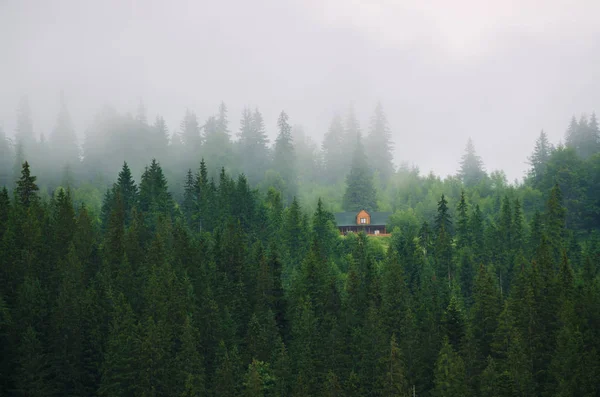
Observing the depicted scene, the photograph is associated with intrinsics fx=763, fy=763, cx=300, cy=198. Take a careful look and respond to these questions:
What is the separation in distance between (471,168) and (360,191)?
34.6 m

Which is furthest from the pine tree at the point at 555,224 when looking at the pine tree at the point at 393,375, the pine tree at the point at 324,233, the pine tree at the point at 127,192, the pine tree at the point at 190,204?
the pine tree at the point at 127,192

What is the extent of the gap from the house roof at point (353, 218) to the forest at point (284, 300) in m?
5.43

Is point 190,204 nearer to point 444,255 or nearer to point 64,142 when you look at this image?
point 444,255

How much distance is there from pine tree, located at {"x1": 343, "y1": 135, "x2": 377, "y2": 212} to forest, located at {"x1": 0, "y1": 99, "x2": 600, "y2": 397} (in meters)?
15.1

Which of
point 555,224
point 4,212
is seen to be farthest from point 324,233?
point 4,212

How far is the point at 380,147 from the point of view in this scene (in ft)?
618

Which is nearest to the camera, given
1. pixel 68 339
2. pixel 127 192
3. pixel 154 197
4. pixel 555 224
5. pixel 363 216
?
pixel 68 339

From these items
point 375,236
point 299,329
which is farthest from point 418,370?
point 375,236

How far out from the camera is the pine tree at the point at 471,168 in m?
172

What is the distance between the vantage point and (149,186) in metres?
119

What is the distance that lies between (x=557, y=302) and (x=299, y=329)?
2910 cm

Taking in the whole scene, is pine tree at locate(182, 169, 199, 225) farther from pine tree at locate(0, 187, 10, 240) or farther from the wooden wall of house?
pine tree at locate(0, 187, 10, 240)

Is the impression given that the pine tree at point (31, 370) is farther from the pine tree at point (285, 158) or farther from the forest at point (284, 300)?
the pine tree at point (285, 158)

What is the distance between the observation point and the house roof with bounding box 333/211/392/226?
138625 mm
